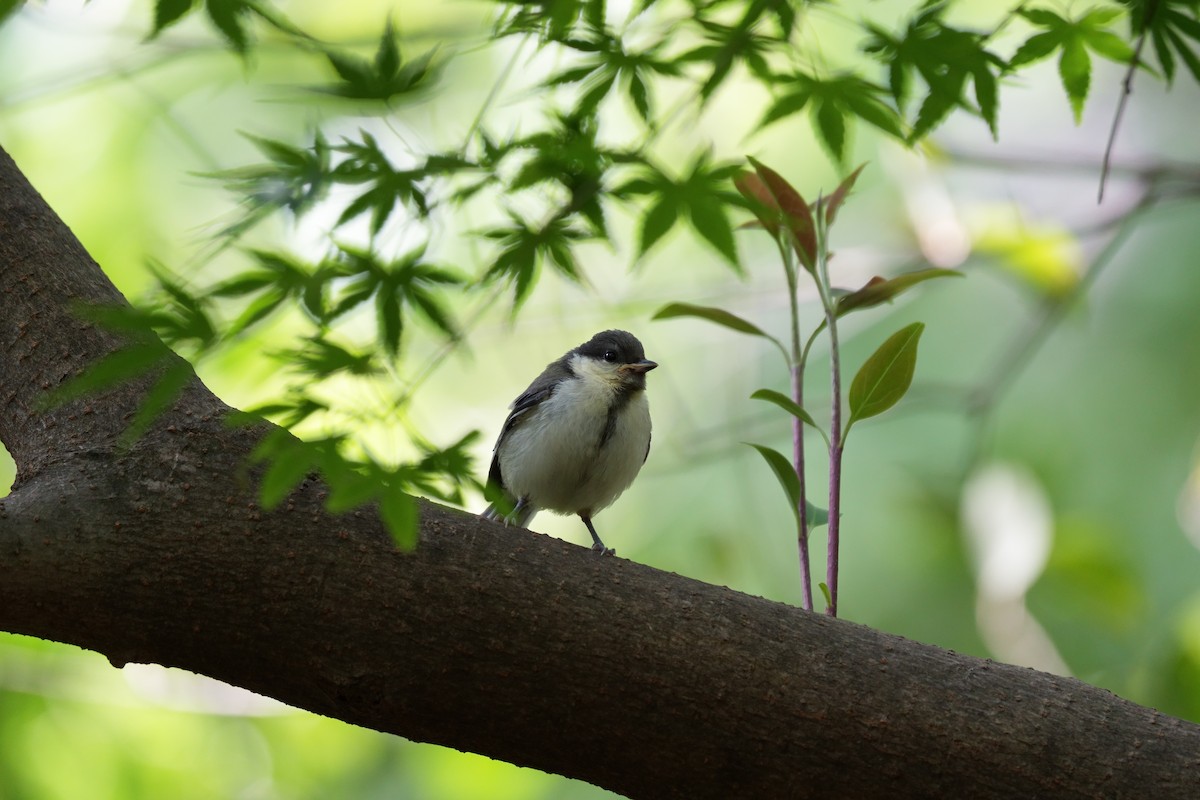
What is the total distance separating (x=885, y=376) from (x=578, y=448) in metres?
1.44

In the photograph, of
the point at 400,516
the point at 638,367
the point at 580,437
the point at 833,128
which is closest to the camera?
the point at 400,516

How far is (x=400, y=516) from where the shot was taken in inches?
65.9

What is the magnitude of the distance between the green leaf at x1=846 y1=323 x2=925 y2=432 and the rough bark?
701mm

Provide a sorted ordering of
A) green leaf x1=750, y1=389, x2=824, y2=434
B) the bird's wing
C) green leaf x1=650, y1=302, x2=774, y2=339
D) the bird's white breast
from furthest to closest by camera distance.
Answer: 1. the bird's wing
2. the bird's white breast
3. green leaf x1=650, y1=302, x2=774, y2=339
4. green leaf x1=750, y1=389, x2=824, y2=434

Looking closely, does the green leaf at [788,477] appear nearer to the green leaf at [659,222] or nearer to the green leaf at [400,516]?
the green leaf at [659,222]

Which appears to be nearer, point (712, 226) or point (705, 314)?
point (712, 226)

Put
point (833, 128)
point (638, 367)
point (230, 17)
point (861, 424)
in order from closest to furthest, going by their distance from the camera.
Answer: point (230, 17)
point (833, 128)
point (638, 367)
point (861, 424)

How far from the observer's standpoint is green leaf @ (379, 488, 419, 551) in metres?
1.65

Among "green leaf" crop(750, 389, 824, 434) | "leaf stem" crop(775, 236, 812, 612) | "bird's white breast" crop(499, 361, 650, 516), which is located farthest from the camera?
"bird's white breast" crop(499, 361, 650, 516)

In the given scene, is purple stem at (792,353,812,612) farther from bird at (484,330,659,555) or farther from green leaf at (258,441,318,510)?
green leaf at (258,441,318,510)

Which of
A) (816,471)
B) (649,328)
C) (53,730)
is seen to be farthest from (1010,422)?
(53,730)

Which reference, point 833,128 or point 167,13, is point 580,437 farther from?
point 167,13

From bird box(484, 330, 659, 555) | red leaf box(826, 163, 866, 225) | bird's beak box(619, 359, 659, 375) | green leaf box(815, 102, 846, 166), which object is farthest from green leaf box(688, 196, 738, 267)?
bird's beak box(619, 359, 659, 375)

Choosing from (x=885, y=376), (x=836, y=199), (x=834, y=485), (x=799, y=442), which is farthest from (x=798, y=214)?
(x=834, y=485)
